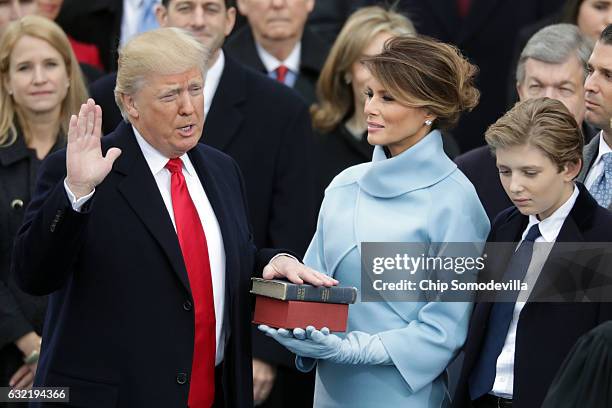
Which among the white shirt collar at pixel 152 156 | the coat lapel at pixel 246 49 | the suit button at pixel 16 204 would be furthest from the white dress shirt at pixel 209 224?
the coat lapel at pixel 246 49

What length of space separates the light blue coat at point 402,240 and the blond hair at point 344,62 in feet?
6.36

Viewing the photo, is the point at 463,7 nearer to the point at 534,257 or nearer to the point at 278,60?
the point at 278,60

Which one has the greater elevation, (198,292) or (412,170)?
(412,170)

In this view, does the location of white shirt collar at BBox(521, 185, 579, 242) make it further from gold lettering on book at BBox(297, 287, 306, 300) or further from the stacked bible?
gold lettering on book at BBox(297, 287, 306, 300)

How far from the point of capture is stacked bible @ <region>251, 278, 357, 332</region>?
453cm

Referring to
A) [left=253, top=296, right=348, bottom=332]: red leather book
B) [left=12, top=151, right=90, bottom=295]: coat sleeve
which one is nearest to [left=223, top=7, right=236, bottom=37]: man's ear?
[left=12, top=151, right=90, bottom=295]: coat sleeve

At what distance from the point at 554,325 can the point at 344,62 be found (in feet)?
9.09

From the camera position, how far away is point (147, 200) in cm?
463

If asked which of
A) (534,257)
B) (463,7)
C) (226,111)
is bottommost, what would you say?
(534,257)

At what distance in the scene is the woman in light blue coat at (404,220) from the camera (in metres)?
4.67

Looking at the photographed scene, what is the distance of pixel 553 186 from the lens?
4.49 m

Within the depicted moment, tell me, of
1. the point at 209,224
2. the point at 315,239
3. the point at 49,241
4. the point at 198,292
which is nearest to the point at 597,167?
the point at 315,239

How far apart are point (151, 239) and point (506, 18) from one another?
3.98 m

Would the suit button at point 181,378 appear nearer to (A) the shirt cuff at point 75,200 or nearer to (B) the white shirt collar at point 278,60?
(A) the shirt cuff at point 75,200
